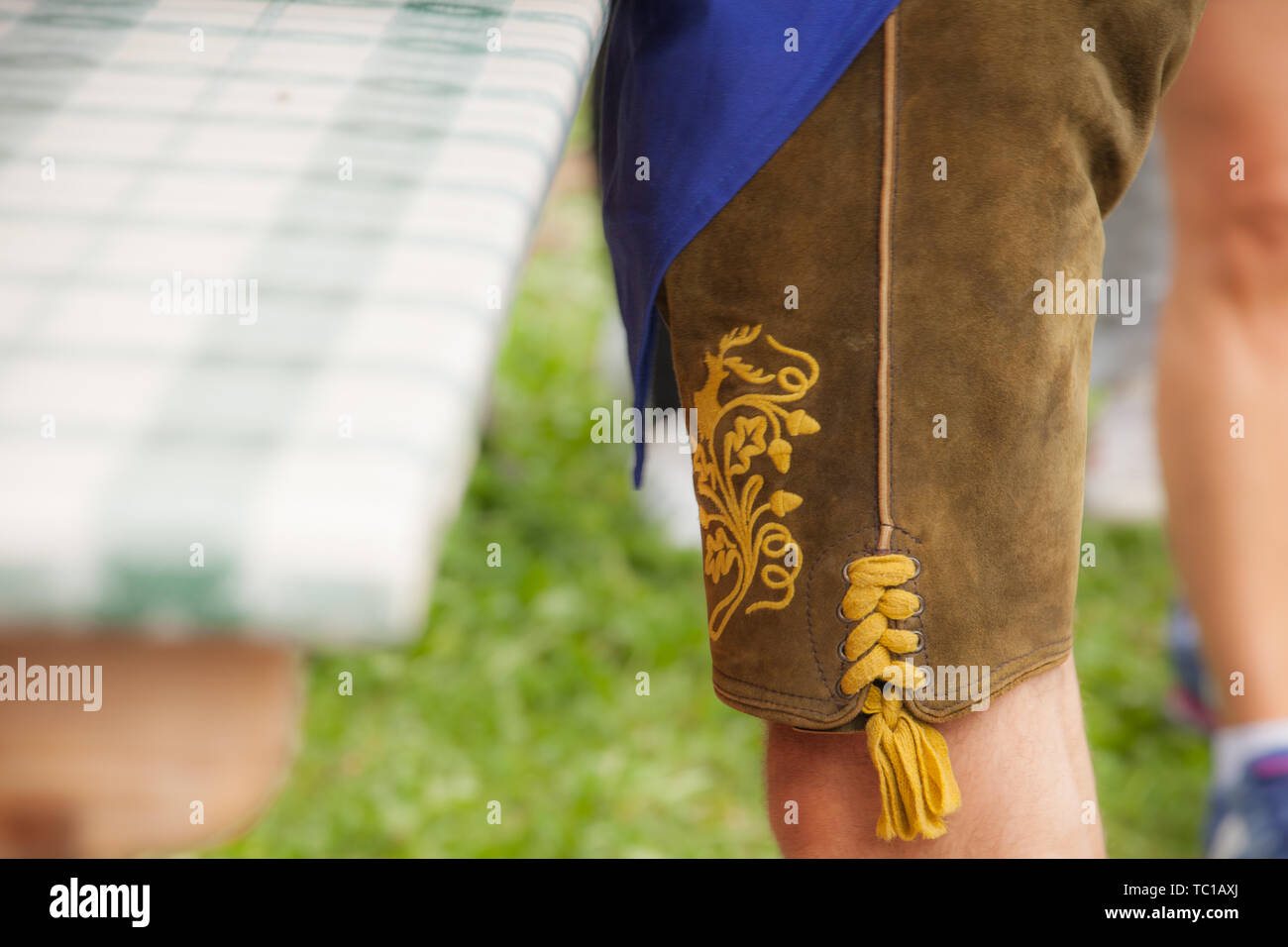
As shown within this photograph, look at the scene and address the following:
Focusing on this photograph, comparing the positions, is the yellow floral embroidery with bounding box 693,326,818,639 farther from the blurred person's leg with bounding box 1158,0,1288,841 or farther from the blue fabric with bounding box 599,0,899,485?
the blurred person's leg with bounding box 1158,0,1288,841

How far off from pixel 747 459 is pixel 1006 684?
0.27 meters

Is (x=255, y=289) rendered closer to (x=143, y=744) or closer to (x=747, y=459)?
(x=143, y=744)

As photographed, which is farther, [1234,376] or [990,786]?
[1234,376]

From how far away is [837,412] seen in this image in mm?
903

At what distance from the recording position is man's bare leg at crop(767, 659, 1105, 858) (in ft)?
3.07

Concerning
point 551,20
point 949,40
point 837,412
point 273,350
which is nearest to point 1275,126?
point 949,40

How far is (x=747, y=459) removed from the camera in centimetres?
93

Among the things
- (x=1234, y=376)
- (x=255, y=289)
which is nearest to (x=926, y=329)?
(x=255, y=289)

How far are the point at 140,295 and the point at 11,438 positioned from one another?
105 millimetres

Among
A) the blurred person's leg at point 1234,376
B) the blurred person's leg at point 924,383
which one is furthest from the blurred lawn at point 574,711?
the blurred person's leg at point 924,383

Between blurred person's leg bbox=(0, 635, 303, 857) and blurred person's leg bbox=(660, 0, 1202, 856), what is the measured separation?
447 mm

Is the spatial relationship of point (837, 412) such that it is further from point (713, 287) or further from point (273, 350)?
point (273, 350)

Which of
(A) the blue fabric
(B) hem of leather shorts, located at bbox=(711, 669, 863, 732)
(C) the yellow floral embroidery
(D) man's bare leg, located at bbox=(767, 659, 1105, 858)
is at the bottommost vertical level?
(D) man's bare leg, located at bbox=(767, 659, 1105, 858)

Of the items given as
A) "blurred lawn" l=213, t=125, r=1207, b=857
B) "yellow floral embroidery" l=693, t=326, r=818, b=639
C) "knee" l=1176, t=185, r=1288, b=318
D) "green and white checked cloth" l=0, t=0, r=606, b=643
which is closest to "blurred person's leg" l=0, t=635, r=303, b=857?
"green and white checked cloth" l=0, t=0, r=606, b=643
